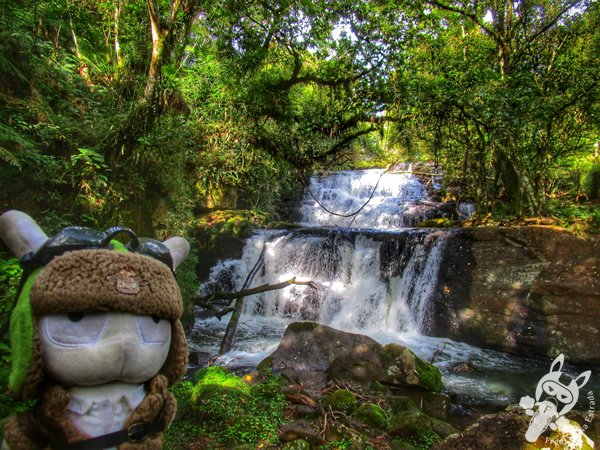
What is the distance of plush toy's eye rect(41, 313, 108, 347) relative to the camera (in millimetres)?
1376

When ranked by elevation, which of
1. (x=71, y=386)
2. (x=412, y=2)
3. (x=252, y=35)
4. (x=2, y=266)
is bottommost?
(x=71, y=386)

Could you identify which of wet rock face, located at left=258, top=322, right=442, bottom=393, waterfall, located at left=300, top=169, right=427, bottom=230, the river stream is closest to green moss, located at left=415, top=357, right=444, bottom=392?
wet rock face, located at left=258, top=322, right=442, bottom=393

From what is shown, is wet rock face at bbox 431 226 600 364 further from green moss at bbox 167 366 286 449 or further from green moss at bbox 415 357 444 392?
green moss at bbox 167 366 286 449

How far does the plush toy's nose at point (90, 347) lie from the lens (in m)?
1.38

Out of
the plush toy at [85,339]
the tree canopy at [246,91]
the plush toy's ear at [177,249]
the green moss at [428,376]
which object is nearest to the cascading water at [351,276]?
the tree canopy at [246,91]

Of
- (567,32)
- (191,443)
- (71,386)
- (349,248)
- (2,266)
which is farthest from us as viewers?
(349,248)

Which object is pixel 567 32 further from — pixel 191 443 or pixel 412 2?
pixel 191 443

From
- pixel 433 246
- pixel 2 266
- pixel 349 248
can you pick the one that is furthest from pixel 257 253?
pixel 2 266

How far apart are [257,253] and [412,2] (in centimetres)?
780

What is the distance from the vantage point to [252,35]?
21.4 ft

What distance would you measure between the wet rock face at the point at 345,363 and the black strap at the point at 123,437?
3.11 m

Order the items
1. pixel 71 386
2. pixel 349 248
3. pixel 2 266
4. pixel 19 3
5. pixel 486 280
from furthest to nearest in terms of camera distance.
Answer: pixel 349 248 < pixel 486 280 < pixel 19 3 < pixel 2 266 < pixel 71 386

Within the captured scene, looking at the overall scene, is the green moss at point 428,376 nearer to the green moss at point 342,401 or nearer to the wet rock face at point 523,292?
the green moss at point 342,401

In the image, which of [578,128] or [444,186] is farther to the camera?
[444,186]
